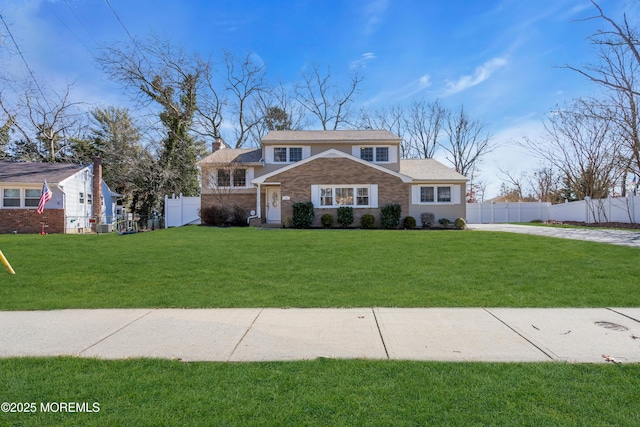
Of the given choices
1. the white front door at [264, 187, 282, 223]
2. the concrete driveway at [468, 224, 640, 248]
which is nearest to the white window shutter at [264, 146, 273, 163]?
the white front door at [264, 187, 282, 223]

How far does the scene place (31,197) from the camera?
22.2 metres

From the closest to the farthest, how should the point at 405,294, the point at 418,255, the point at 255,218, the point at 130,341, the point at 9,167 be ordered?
the point at 130,341
the point at 405,294
the point at 418,255
the point at 255,218
the point at 9,167

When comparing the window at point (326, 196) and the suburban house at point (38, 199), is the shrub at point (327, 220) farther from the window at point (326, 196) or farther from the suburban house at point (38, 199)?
the suburban house at point (38, 199)

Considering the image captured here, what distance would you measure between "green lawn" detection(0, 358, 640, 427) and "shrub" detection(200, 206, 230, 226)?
735 inches

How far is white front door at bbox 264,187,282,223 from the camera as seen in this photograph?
23.2 m

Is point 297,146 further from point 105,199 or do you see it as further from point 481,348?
point 481,348

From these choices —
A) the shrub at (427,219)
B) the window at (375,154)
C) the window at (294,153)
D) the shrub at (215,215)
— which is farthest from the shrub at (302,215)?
the shrub at (427,219)

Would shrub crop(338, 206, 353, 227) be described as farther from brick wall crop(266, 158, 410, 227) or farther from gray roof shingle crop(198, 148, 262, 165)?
gray roof shingle crop(198, 148, 262, 165)

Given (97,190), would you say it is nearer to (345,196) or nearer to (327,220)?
(327,220)

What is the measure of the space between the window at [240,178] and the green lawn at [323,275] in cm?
1305

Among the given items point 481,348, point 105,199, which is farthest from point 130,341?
point 105,199

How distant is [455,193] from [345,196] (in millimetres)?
7493

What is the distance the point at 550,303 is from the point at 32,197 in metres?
27.3

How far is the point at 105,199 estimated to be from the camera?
2989 cm
